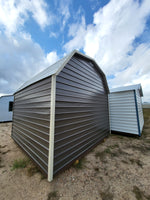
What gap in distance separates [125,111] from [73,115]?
394 centimetres

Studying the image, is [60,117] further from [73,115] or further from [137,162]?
[137,162]

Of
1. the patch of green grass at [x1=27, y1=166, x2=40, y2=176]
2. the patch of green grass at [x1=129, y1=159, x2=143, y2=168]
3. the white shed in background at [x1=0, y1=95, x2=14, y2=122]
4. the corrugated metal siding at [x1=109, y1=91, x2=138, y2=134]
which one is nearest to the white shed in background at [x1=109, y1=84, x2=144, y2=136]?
the corrugated metal siding at [x1=109, y1=91, x2=138, y2=134]

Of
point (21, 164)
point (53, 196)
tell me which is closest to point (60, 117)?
point (53, 196)

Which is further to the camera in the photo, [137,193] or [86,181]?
[86,181]

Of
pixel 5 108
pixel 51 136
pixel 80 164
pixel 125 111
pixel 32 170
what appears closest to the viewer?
pixel 51 136

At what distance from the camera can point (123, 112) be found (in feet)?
15.4

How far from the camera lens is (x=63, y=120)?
2018 mm

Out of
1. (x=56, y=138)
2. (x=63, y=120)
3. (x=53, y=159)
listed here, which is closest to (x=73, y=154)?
(x=53, y=159)

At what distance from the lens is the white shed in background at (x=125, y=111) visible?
14.2 feet

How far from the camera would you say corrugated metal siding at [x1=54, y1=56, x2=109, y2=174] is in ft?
6.28

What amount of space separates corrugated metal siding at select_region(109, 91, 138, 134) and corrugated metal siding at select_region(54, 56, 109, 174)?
2317 mm

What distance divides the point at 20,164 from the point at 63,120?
6.54 ft

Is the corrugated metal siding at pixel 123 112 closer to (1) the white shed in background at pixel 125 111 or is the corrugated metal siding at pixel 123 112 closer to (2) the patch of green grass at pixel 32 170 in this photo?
(1) the white shed in background at pixel 125 111

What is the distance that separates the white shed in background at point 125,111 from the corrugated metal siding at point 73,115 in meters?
2.33
